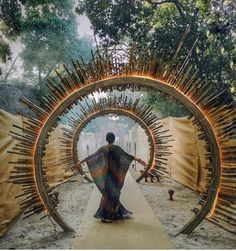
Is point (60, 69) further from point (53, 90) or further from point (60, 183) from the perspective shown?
point (53, 90)

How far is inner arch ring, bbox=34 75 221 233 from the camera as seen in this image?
16.7 ft

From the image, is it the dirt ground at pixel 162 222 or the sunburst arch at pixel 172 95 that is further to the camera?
the sunburst arch at pixel 172 95

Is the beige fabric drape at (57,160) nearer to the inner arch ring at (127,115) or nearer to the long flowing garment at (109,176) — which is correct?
the inner arch ring at (127,115)

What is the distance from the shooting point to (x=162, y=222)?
20.1 feet

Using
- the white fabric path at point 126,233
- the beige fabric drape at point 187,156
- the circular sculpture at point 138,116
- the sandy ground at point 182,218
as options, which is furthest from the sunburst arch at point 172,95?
the circular sculpture at point 138,116

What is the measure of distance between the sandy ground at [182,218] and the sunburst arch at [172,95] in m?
0.23

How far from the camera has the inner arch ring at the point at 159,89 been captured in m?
5.08

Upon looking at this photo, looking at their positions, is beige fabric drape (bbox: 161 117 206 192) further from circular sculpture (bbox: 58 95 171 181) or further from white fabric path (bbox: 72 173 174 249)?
white fabric path (bbox: 72 173 174 249)

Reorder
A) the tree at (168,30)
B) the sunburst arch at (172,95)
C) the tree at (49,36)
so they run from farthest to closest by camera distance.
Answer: the tree at (49,36) < the tree at (168,30) < the sunburst arch at (172,95)

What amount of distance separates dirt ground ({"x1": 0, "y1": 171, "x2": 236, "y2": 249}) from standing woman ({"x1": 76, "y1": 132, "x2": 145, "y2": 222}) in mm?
583

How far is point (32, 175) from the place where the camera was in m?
5.30

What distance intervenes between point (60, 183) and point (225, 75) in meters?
7.58

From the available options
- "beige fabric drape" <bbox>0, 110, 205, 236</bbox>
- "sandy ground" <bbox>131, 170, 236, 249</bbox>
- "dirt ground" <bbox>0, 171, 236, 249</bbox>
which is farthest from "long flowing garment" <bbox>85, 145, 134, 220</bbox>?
"beige fabric drape" <bbox>0, 110, 205, 236</bbox>

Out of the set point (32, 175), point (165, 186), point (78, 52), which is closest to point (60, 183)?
point (165, 186)
